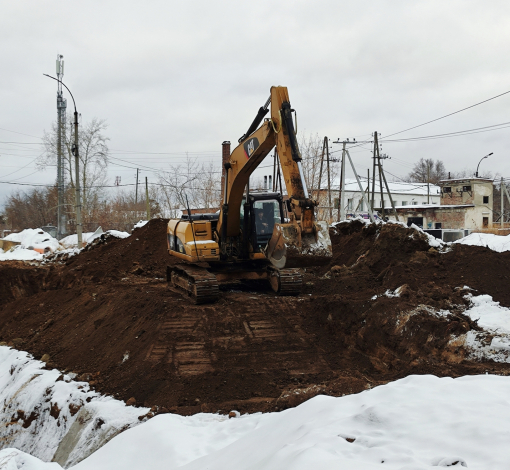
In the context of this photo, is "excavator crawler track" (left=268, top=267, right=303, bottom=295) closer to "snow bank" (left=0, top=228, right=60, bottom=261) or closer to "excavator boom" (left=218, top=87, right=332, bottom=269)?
"excavator boom" (left=218, top=87, right=332, bottom=269)

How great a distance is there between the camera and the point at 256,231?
1130 cm

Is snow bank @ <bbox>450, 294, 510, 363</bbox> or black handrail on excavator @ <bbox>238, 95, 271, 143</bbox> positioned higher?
black handrail on excavator @ <bbox>238, 95, 271, 143</bbox>

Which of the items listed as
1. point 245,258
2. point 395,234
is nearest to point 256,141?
point 245,258

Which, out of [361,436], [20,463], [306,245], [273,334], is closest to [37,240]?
[273,334]

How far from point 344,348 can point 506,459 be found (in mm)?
6155

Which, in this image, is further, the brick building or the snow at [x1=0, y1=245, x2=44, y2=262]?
the brick building

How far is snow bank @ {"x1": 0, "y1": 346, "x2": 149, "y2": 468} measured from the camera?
6668mm

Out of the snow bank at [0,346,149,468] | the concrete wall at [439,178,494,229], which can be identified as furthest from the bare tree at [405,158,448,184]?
the snow bank at [0,346,149,468]

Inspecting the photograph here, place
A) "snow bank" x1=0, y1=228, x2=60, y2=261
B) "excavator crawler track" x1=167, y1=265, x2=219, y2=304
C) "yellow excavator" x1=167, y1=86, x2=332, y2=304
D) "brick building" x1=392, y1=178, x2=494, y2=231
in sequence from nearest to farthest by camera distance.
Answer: "yellow excavator" x1=167, y1=86, x2=332, y2=304, "excavator crawler track" x1=167, y1=265, x2=219, y2=304, "snow bank" x1=0, y1=228, x2=60, y2=261, "brick building" x1=392, y1=178, x2=494, y2=231

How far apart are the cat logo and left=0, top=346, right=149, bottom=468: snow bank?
17.1 ft

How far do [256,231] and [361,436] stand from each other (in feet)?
25.9

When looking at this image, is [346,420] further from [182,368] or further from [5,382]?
[5,382]

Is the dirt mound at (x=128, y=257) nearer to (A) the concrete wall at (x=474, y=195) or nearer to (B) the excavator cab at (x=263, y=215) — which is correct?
(B) the excavator cab at (x=263, y=215)

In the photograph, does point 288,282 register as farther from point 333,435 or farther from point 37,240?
point 37,240
